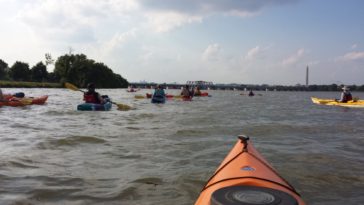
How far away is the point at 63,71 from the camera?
89.0 m

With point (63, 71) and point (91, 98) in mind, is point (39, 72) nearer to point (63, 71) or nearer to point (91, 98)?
point (63, 71)

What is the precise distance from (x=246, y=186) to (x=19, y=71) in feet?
307

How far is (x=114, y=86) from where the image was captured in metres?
109

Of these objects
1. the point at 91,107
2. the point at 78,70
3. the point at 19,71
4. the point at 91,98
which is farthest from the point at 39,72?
the point at 91,107

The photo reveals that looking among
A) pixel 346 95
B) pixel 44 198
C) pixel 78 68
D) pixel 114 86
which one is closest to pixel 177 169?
pixel 44 198

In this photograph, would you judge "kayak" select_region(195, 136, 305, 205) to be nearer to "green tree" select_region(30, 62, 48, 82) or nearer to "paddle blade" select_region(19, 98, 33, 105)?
"paddle blade" select_region(19, 98, 33, 105)

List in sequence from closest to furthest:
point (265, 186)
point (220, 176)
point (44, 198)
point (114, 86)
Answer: point (265, 186), point (220, 176), point (44, 198), point (114, 86)

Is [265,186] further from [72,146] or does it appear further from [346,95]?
[346,95]

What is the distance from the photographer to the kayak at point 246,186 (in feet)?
10.1

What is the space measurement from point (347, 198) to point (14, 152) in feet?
20.9

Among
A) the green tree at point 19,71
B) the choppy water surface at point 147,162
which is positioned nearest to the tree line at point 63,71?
the green tree at point 19,71

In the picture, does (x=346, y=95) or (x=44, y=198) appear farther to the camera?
(x=346, y=95)

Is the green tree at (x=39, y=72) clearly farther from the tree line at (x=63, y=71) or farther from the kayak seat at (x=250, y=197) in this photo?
the kayak seat at (x=250, y=197)

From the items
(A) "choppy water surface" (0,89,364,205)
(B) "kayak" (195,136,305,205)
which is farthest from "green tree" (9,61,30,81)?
(B) "kayak" (195,136,305,205)
